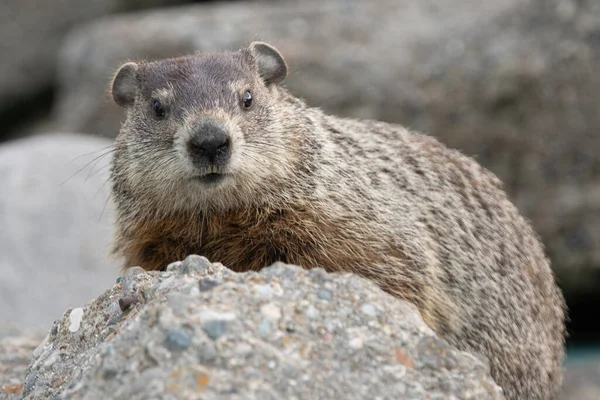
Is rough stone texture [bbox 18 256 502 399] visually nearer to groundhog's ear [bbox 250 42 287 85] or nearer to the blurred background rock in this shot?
groundhog's ear [bbox 250 42 287 85]

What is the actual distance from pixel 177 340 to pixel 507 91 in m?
6.75

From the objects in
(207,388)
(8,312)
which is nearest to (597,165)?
(8,312)

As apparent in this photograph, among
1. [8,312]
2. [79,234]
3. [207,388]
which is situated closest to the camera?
[207,388]

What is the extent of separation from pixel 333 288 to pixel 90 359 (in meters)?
0.95

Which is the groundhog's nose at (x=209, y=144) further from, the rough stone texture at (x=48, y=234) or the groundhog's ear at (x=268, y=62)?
the rough stone texture at (x=48, y=234)

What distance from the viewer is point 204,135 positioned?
176 inches

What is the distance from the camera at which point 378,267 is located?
480 cm

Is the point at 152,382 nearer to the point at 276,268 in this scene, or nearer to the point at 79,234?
the point at 276,268

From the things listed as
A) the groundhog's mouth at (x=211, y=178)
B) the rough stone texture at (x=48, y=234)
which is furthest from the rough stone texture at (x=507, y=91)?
the groundhog's mouth at (x=211, y=178)

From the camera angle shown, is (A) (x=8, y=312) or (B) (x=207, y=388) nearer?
(B) (x=207, y=388)

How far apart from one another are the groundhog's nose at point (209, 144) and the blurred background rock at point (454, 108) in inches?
151

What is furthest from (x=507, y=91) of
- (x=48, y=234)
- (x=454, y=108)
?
(x=48, y=234)

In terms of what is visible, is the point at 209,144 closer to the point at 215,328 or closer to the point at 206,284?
the point at 206,284

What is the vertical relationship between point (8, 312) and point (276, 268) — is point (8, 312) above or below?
below
